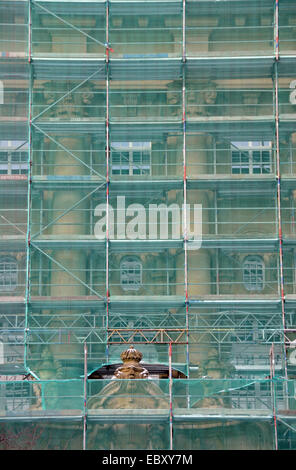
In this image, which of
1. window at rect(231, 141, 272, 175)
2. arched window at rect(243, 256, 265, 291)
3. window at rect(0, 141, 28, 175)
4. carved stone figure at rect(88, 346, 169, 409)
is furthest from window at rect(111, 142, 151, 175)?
carved stone figure at rect(88, 346, 169, 409)

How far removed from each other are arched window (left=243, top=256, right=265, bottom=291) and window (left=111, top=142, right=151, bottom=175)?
5.55m

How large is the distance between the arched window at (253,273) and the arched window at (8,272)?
9324mm

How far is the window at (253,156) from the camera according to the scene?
41.4m

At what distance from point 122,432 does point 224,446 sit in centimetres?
312

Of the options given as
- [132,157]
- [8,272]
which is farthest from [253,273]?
[8,272]

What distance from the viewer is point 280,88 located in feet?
133

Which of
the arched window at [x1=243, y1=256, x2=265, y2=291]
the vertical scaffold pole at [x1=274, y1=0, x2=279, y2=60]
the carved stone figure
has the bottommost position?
the carved stone figure

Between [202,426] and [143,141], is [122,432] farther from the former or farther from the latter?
[143,141]

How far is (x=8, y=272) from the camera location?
4134 cm

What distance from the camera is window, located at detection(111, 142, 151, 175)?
41.5 m

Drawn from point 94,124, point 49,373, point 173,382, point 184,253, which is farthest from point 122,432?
point 94,124

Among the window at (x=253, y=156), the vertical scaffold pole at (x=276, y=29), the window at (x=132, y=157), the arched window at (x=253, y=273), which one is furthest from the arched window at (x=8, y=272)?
the vertical scaffold pole at (x=276, y=29)

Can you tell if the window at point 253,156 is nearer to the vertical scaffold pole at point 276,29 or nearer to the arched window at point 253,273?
the arched window at point 253,273

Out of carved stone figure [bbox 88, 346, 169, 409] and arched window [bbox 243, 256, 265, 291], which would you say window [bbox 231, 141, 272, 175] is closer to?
arched window [bbox 243, 256, 265, 291]
